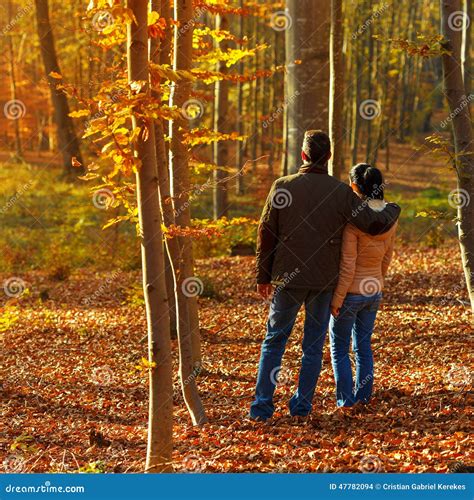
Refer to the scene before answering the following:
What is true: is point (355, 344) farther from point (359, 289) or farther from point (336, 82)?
point (336, 82)

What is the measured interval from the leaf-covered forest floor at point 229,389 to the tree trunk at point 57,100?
12360mm

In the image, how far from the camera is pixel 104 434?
702cm

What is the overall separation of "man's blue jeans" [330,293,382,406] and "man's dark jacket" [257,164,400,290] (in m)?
0.35

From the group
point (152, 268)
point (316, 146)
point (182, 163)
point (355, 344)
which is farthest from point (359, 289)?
point (152, 268)

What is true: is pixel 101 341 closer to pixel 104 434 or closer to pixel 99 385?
pixel 99 385

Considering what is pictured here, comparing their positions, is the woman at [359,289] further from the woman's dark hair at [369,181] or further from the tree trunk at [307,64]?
the tree trunk at [307,64]

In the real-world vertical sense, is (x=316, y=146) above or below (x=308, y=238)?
above

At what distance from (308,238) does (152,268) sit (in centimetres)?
→ 185

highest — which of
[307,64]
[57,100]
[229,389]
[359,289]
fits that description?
[307,64]

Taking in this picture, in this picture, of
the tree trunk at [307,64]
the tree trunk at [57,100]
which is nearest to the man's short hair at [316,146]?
the tree trunk at [307,64]

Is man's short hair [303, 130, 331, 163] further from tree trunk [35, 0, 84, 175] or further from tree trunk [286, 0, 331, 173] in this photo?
tree trunk [35, 0, 84, 175]

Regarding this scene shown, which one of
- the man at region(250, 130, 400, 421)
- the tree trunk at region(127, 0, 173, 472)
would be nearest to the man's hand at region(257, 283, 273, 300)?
the man at region(250, 130, 400, 421)

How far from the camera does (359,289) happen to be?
257 inches

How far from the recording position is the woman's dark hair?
256 inches
